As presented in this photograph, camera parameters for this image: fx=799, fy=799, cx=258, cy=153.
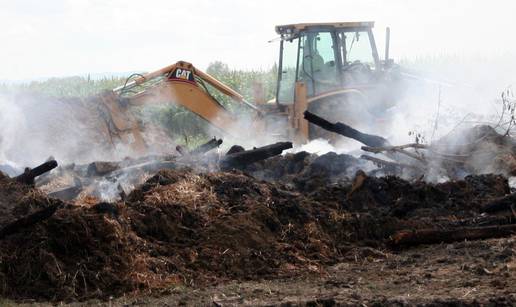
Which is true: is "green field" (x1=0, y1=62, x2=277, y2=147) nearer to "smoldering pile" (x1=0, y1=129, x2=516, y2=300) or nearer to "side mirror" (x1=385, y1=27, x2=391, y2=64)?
"side mirror" (x1=385, y1=27, x2=391, y2=64)

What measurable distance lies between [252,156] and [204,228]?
4.07 m

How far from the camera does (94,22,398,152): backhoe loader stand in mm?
16497

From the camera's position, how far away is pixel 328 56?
17.4 m

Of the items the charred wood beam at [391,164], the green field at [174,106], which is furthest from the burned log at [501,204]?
the green field at [174,106]

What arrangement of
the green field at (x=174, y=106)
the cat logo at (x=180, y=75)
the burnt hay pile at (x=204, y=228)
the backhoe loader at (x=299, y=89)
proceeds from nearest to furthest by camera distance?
the burnt hay pile at (x=204, y=228), the backhoe loader at (x=299, y=89), the cat logo at (x=180, y=75), the green field at (x=174, y=106)

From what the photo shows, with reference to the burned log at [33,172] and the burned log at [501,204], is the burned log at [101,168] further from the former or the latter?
the burned log at [501,204]

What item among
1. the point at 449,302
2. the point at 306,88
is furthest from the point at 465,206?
the point at 306,88

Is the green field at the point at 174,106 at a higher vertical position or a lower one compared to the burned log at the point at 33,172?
lower

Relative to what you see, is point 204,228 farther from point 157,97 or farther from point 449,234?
point 157,97

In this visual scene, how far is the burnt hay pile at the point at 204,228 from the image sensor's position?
785 cm

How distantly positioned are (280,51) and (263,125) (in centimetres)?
190

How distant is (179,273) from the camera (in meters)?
8.09

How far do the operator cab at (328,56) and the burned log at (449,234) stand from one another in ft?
26.6

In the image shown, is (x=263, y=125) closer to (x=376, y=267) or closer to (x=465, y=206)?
(x=465, y=206)
